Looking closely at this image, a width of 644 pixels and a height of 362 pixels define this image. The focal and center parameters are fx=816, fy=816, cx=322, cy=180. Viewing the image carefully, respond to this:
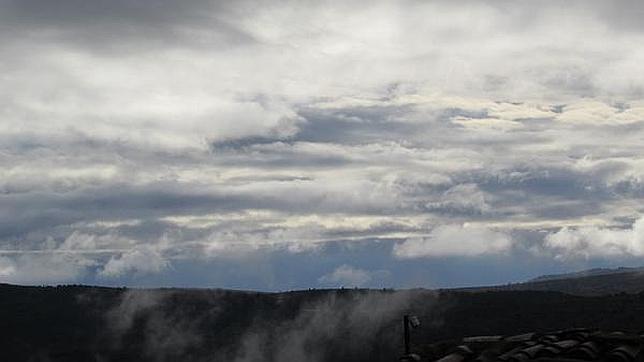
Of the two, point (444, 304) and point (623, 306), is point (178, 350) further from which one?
point (623, 306)

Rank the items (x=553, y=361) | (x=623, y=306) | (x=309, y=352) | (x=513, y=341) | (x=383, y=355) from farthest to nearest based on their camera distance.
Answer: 1. (x=309, y=352)
2. (x=383, y=355)
3. (x=623, y=306)
4. (x=513, y=341)
5. (x=553, y=361)

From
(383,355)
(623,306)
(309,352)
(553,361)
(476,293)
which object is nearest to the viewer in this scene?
(553,361)

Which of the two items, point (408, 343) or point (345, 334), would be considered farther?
point (345, 334)

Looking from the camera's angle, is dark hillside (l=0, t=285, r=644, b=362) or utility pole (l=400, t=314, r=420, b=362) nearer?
utility pole (l=400, t=314, r=420, b=362)

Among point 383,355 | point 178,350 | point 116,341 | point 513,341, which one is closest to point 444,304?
point 383,355

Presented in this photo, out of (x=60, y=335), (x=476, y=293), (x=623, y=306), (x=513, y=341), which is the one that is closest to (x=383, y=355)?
(x=476, y=293)

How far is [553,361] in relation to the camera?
35375mm

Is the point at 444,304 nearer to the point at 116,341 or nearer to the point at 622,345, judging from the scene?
the point at 116,341

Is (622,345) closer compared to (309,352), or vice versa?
(622,345)

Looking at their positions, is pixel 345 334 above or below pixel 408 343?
below

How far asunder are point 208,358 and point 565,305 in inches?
3164

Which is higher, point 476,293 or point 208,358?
point 476,293

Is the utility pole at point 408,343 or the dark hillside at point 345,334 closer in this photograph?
the utility pole at point 408,343

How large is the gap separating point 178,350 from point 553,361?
16640 centimetres
